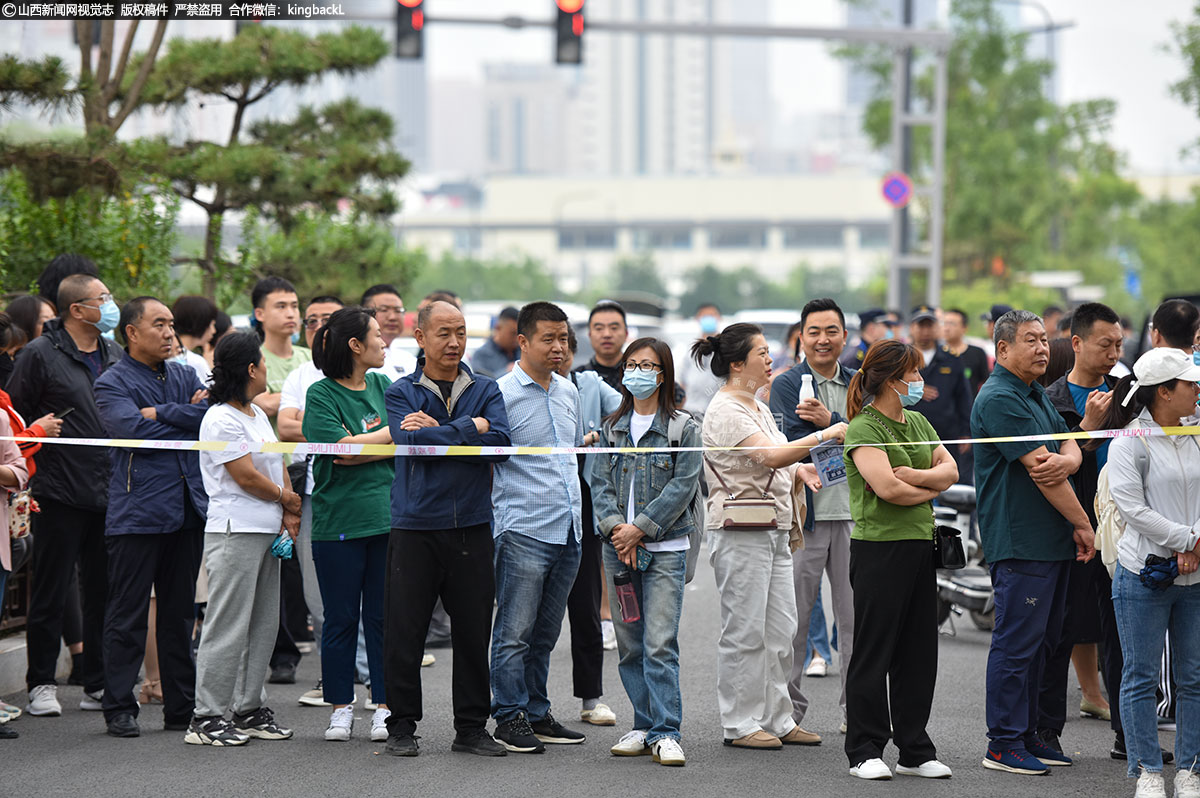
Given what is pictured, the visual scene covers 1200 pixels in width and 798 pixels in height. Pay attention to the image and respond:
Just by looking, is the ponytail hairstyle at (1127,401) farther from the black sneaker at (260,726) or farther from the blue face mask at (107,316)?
the blue face mask at (107,316)

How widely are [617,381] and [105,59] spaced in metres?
7.51

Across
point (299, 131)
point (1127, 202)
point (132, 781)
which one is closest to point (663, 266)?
point (1127, 202)

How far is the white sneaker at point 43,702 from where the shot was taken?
7578 mm

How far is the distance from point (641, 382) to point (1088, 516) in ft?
7.49

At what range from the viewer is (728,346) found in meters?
7.07

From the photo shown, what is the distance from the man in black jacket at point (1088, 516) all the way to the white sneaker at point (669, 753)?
182 cm

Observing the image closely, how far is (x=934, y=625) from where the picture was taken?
21.2 feet

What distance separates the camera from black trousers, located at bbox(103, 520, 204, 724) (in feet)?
23.6

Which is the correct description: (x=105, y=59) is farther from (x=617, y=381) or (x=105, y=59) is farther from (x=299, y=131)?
(x=617, y=381)

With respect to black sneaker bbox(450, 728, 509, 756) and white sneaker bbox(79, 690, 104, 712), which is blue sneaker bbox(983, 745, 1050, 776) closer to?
black sneaker bbox(450, 728, 509, 756)

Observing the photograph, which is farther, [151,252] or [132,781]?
[151,252]

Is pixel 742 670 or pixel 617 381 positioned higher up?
pixel 617 381

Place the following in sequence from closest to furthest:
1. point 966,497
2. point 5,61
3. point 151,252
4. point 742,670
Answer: point 742,670, point 966,497, point 5,61, point 151,252

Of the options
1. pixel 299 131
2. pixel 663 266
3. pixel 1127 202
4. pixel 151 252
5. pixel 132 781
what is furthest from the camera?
pixel 663 266
